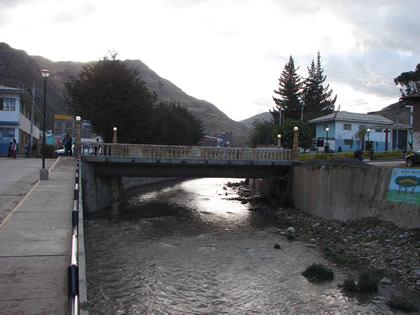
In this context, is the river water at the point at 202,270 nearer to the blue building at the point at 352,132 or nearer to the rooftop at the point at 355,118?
the blue building at the point at 352,132

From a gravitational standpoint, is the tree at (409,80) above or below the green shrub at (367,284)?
above

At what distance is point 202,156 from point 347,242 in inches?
506

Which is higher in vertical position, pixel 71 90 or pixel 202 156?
pixel 71 90

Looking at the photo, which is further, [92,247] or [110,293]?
[92,247]

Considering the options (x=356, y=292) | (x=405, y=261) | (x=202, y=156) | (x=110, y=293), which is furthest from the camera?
(x=202, y=156)

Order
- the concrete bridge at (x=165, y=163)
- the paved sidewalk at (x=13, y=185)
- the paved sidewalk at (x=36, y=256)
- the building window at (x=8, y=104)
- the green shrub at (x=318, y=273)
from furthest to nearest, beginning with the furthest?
the building window at (x=8, y=104) < the concrete bridge at (x=165, y=163) < the paved sidewalk at (x=13, y=185) < the green shrub at (x=318, y=273) < the paved sidewalk at (x=36, y=256)

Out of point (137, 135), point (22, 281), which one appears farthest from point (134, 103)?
point (22, 281)

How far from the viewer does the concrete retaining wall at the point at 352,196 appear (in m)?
18.0

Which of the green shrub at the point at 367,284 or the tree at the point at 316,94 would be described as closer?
the green shrub at the point at 367,284

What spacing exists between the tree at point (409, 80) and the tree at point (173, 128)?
42700mm

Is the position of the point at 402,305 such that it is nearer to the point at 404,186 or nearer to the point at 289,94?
the point at 404,186

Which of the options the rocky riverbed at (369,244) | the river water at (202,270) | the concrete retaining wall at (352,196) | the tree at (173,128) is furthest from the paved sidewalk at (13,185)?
the tree at (173,128)

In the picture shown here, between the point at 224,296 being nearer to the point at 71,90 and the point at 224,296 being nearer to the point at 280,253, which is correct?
the point at 280,253

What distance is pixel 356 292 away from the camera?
479 inches
